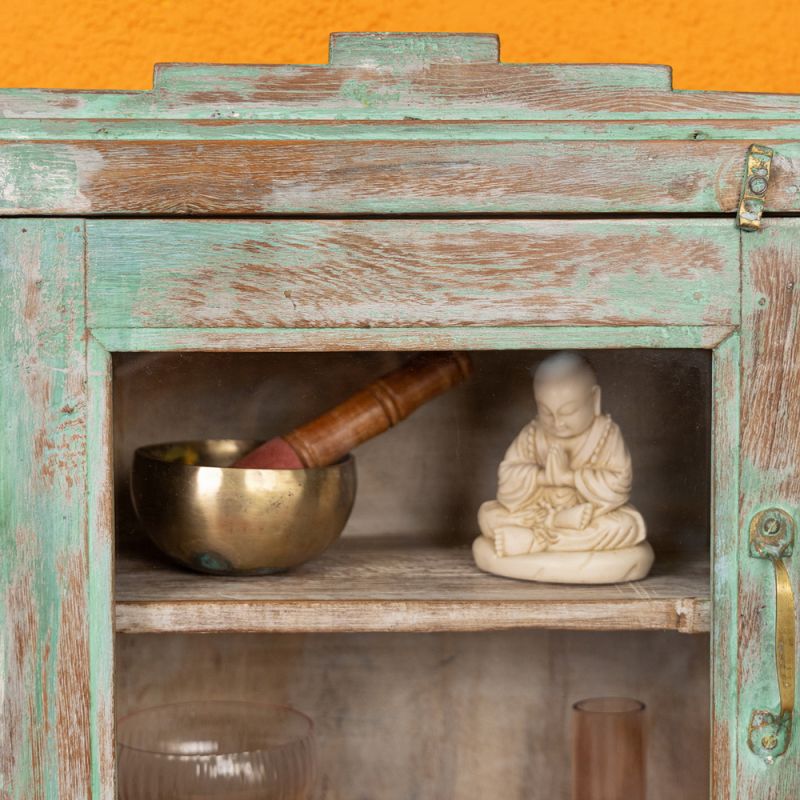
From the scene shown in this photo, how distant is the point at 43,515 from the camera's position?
1.91 ft

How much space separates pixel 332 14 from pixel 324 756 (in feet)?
1.60

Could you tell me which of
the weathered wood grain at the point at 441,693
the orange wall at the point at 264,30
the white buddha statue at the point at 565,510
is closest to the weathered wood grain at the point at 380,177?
the white buddha statue at the point at 565,510

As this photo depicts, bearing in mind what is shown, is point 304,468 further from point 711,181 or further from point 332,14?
point 332,14

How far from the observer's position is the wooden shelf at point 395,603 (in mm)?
612

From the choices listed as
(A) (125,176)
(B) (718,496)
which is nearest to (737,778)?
(B) (718,496)

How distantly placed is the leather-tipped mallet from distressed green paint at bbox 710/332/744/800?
0.11 m

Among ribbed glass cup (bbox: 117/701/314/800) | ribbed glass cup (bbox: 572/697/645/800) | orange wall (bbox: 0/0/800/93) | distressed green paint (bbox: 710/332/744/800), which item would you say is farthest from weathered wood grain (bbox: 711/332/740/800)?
orange wall (bbox: 0/0/800/93)

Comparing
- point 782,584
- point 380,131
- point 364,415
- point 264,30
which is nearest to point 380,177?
point 380,131

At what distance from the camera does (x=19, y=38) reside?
35.5 inches

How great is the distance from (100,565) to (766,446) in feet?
0.98

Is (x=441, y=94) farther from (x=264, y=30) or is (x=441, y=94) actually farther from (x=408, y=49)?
(x=264, y=30)

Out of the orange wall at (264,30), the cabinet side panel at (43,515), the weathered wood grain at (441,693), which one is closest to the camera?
the cabinet side panel at (43,515)

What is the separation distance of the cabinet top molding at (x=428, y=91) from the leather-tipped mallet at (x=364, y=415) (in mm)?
115

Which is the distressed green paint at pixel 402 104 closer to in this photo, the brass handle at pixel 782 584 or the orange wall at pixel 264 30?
the brass handle at pixel 782 584
